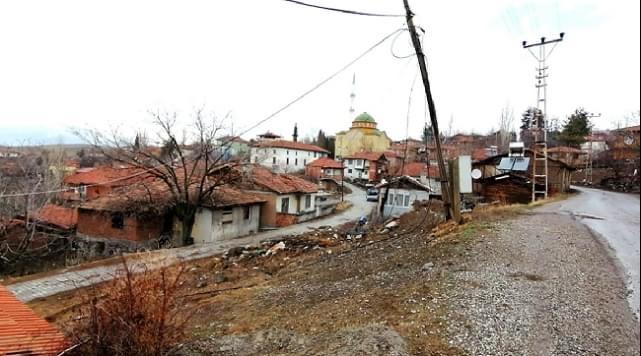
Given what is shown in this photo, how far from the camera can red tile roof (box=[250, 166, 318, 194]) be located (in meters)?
24.6

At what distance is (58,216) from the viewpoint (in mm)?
22281

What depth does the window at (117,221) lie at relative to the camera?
19.3 m

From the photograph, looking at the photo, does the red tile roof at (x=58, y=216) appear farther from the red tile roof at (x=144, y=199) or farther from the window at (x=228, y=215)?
the window at (x=228, y=215)

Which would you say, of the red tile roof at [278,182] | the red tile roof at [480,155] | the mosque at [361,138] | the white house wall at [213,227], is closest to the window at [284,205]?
the red tile roof at [278,182]

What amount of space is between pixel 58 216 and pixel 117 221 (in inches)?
207

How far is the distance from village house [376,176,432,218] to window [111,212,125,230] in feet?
44.8

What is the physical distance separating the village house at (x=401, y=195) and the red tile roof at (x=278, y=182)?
499 centimetres

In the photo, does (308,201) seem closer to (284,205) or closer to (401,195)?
(284,205)

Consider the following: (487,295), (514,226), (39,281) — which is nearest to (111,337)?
(487,295)

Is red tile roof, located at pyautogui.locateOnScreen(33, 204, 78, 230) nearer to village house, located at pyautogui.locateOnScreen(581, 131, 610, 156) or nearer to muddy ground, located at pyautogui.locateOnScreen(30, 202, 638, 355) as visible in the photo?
muddy ground, located at pyautogui.locateOnScreen(30, 202, 638, 355)

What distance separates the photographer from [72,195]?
28.1 m

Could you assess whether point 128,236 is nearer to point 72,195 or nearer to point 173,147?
point 173,147

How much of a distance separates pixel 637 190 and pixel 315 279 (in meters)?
7.16

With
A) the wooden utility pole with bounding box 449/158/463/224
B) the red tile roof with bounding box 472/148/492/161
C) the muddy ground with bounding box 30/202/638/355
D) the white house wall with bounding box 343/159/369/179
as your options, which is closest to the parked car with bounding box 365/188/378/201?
the red tile roof with bounding box 472/148/492/161
